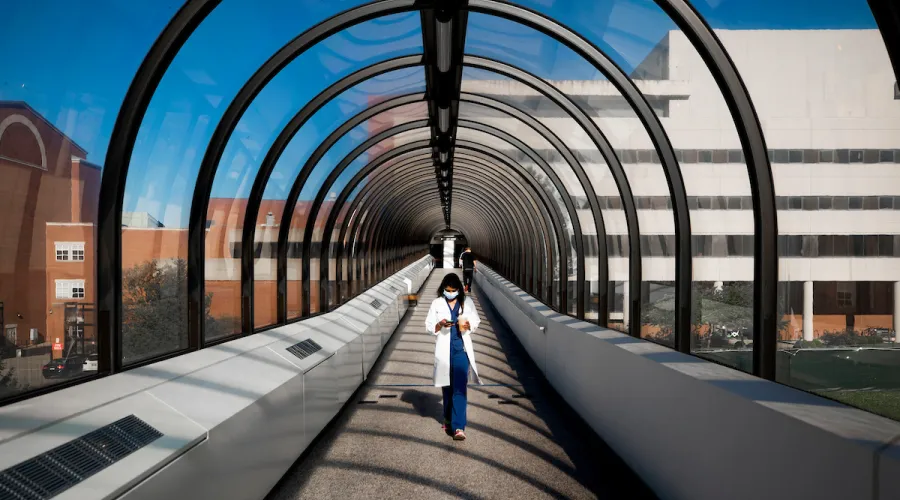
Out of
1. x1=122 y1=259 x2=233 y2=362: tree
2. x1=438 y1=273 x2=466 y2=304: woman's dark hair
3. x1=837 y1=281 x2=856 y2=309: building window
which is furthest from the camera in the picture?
x1=438 y1=273 x2=466 y2=304: woman's dark hair

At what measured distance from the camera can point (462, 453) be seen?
6.01 m

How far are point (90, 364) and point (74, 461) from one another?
1937mm

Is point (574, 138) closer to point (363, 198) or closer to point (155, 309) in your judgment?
point (155, 309)

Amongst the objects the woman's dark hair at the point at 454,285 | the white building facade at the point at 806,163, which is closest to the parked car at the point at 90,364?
the woman's dark hair at the point at 454,285

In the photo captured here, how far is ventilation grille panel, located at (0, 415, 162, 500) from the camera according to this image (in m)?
2.61

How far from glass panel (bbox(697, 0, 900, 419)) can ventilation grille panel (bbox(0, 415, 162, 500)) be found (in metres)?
3.74

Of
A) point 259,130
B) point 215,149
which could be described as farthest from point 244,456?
point 259,130

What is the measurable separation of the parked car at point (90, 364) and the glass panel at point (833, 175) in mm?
4688

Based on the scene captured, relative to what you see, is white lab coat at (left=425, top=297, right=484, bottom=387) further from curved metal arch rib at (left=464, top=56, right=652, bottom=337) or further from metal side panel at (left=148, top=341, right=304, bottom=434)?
curved metal arch rib at (left=464, top=56, right=652, bottom=337)

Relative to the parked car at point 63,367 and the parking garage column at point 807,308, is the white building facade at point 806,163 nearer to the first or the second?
the parking garage column at point 807,308

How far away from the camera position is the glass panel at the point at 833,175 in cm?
396

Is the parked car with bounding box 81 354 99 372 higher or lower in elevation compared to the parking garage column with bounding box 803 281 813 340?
lower

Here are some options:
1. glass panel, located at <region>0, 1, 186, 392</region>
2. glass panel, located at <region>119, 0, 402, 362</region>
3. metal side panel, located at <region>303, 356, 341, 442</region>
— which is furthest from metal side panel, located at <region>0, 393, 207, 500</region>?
metal side panel, located at <region>303, 356, 341, 442</region>

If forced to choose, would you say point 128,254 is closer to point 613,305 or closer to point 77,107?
point 77,107
